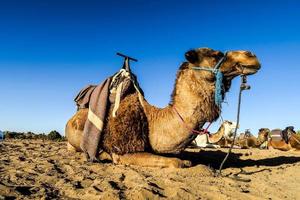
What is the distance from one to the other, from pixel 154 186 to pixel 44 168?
1852 millimetres

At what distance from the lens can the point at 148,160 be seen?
19.1ft

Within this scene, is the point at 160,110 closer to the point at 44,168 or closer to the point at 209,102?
the point at 209,102

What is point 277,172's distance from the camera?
6.52 m

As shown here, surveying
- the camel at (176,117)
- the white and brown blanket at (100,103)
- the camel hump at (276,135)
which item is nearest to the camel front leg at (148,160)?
the camel at (176,117)

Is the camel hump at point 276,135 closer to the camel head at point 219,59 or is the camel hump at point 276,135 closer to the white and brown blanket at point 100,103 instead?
the white and brown blanket at point 100,103

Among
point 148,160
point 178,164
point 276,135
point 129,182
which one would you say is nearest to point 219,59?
point 178,164

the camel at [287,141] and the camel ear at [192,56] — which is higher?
the camel ear at [192,56]

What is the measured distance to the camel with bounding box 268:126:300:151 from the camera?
49.1 feet

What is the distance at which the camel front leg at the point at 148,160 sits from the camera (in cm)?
571

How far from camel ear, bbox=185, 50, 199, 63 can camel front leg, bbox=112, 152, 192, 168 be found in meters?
1.55

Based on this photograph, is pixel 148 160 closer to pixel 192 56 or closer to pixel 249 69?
pixel 192 56

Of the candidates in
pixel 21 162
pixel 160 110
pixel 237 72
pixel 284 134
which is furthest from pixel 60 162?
pixel 284 134

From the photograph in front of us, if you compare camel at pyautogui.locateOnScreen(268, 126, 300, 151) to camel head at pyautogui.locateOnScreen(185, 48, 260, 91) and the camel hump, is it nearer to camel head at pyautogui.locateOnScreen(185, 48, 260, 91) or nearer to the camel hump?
the camel hump

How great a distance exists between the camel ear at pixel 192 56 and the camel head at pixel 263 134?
42.5ft
